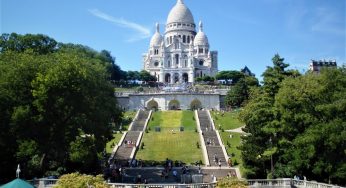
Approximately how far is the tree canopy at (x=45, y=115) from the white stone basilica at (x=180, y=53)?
92.1 metres

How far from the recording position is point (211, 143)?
47.3 metres

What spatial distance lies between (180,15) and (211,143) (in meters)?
95.7

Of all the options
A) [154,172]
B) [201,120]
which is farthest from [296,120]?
[201,120]

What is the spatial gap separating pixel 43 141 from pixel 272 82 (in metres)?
17.1

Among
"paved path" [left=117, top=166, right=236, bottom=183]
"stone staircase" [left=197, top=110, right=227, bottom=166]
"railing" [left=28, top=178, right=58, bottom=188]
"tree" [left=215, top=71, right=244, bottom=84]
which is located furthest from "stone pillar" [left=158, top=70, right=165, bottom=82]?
"railing" [left=28, top=178, right=58, bottom=188]

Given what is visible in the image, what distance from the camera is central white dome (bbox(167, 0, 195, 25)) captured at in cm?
13825

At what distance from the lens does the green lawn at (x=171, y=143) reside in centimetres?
4266

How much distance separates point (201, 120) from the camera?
211ft

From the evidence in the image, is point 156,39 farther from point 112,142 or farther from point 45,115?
point 45,115

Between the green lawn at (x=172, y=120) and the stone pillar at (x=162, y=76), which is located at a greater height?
the stone pillar at (x=162, y=76)

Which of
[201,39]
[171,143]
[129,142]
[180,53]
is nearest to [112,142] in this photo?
[129,142]

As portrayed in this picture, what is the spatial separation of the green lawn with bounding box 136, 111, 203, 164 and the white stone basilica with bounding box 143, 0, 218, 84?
198 feet

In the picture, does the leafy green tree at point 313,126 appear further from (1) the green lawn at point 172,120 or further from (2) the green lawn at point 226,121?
(1) the green lawn at point 172,120

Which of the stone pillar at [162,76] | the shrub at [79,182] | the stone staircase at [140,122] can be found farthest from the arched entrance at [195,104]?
the shrub at [79,182]
